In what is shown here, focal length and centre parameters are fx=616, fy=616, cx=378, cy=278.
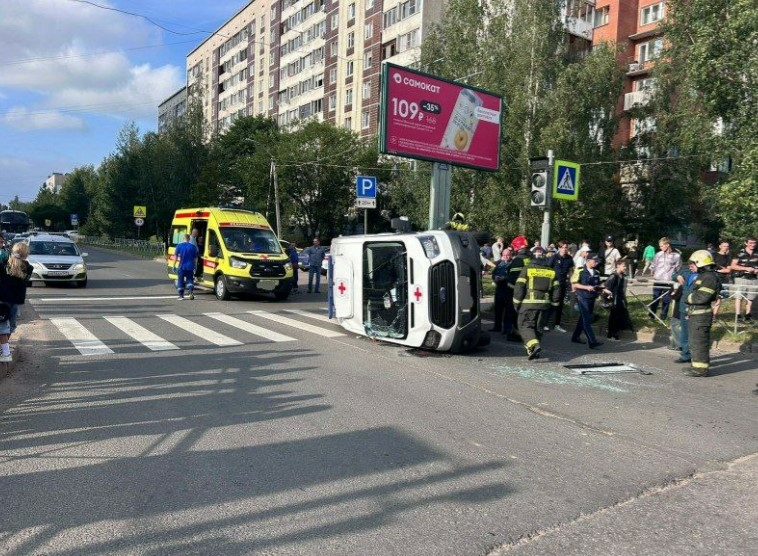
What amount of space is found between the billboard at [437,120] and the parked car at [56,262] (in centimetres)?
972

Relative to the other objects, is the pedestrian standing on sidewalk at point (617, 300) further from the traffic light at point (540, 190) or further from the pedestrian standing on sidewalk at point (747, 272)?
the traffic light at point (540, 190)

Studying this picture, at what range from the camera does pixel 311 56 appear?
59750 millimetres

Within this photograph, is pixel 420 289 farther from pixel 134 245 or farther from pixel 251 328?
pixel 134 245

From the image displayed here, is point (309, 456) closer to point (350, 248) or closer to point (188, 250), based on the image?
point (350, 248)

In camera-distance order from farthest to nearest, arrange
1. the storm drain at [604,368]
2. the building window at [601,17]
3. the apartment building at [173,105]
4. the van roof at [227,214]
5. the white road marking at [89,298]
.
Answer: the apartment building at [173,105] < the building window at [601,17] < the van roof at [227,214] < the white road marking at [89,298] < the storm drain at [604,368]

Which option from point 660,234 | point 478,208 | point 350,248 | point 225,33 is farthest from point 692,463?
point 225,33

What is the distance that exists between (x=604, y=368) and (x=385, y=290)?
11.6 feet

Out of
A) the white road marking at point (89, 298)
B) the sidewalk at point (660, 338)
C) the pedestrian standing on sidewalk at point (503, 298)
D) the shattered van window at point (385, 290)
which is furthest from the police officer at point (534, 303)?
the white road marking at point (89, 298)

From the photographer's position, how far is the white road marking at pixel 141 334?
9523 millimetres

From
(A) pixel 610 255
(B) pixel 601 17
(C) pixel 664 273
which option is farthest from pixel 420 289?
(B) pixel 601 17

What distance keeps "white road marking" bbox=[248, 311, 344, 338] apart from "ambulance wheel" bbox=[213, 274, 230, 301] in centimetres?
234

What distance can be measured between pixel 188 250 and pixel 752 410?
12.6 metres

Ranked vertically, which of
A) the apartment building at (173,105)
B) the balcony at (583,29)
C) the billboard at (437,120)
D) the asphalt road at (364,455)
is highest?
the apartment building at (173,105)

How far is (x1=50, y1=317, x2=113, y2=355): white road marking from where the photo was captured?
9.10m
